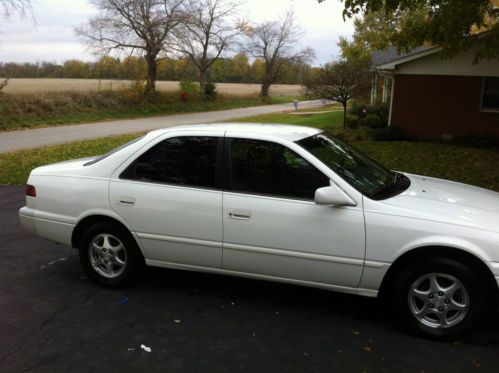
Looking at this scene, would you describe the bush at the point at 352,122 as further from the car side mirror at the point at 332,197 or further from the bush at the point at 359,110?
the car side mirror at the point at 332,197

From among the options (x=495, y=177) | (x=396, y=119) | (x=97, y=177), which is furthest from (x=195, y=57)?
(x=97, y=177)

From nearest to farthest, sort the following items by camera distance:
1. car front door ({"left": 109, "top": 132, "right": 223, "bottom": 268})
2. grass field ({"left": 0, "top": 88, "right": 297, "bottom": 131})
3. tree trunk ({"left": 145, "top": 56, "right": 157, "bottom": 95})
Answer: car front door ({"left": 109, "top": 132, "right": 223, "bottom": 268}), grass field ({"left": 0, "top": 88, "right": 297, "bottom": 131}), tree trunk ({"left": 145, "top": 56, "right": 157, "bottom": 95})

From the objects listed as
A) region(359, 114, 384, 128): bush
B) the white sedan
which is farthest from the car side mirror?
region(359, 114, 384, 128): bush

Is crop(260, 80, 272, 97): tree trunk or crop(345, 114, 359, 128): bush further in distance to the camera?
crop(260, 80, 272, 97): tree trunk

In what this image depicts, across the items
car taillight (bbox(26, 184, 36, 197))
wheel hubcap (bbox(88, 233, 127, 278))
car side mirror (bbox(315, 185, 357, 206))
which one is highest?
car side mirror (bbox(315, 185, 357, 206))

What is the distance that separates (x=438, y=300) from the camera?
137 inches

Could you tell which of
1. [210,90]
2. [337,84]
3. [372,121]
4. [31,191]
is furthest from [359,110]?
[210,90]

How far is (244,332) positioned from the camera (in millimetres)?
3635

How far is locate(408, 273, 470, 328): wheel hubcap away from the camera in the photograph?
3449mm

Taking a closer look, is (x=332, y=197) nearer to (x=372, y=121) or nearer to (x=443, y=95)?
(x=443, y=95)

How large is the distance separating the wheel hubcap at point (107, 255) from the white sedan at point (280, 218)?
0.01 metres

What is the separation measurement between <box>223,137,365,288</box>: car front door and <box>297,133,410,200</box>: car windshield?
206 millimetres

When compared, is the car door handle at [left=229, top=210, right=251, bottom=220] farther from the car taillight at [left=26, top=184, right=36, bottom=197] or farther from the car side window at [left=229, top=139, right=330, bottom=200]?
the car taillight at [left=26, top=184, right=36, bottom=197]

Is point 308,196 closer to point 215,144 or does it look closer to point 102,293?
point 215,144
